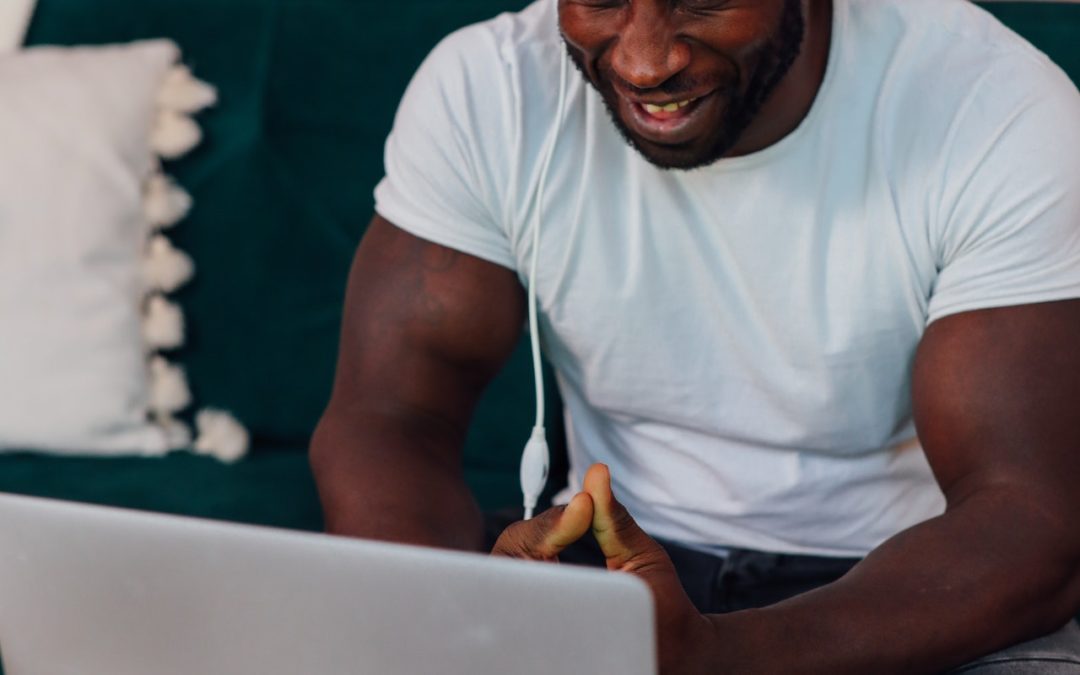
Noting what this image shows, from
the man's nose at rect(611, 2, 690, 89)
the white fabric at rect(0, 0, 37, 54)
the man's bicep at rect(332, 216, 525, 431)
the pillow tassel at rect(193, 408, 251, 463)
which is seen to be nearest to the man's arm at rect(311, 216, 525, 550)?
the man's bicep at rect(332, 216, 525, 431)

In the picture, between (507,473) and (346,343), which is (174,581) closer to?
(346,343)

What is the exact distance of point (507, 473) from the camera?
209cm

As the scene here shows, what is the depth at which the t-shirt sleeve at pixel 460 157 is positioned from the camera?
157 cm

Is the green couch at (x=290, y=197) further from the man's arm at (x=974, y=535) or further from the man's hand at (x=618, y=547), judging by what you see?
the man's hand at (x=618, y=547)

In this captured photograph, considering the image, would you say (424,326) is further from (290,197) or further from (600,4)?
(290,197)

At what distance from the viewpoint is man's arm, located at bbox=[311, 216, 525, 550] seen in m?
1.56

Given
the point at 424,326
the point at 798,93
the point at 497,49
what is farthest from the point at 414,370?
the point at 798,93

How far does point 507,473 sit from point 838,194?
0.74m

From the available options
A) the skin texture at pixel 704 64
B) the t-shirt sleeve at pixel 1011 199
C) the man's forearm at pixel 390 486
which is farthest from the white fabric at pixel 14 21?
the t-shirt sleeve at pixel 1011 199

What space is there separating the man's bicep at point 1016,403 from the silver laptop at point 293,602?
666 mm

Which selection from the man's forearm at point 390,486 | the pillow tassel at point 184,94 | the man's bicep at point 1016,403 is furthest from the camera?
→ the pillow tassel at point 184,94

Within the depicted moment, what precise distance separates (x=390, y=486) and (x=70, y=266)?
76 cm

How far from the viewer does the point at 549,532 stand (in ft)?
3.50

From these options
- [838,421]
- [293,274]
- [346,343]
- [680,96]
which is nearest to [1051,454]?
[838,421]
